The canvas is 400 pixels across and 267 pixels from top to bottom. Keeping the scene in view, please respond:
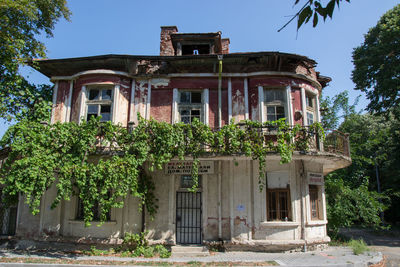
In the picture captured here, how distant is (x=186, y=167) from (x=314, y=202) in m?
5.54

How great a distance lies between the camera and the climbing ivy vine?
9922mm

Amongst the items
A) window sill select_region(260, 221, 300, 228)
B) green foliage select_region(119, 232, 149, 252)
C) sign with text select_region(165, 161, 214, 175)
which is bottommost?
green foliage select_region(119, 232, 149, 252)

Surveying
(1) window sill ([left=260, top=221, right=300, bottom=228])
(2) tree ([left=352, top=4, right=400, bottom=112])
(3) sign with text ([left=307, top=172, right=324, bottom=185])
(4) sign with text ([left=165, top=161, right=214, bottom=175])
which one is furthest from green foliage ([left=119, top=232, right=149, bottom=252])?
(2) tree ([left=352, top=4, right=400, bottom=112])

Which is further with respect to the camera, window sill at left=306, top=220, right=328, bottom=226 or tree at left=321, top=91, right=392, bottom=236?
tree at left=321, top=91, right=392, bottom=236

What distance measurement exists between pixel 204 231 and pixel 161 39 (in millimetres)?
9280

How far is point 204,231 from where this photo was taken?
37.3 feet

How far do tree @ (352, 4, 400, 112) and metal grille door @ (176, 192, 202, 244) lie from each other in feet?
49.9

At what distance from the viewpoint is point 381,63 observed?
1994 cm

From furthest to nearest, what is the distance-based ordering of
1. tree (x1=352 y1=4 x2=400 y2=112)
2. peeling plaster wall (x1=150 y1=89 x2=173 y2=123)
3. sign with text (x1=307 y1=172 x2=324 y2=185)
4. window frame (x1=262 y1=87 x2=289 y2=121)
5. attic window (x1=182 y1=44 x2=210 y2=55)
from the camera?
tree (x1=352 y1=4 x2=400 y2=112) < attic window (x1=182 y1=44 x2=210 y2=55) < peeling plaster wall (x1=150 y1=89 x2=173 y2=123) < window frame (x1=262 y1=87 x2=289 y2=121) < sign with text (x1=307 y1=172 x2=324 y2=185)

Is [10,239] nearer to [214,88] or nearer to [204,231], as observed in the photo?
[204,231]

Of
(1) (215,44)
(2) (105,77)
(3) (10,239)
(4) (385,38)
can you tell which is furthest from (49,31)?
(4) (385,38)

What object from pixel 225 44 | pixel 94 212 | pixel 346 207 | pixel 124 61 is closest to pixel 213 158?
pixel 94 212

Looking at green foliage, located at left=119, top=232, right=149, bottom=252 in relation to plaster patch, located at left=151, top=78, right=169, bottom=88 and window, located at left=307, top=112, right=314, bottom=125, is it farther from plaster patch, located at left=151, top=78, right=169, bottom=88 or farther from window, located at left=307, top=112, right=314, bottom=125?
window, located at left=307, top=112, right=314, bottom=125

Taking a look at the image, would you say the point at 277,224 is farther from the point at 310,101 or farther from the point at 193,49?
the point at 193,49
